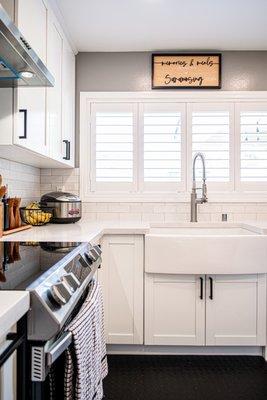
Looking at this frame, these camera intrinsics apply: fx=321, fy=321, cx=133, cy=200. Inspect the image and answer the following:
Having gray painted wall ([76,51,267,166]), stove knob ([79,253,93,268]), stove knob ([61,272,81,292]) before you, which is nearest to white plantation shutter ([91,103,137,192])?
gray painted wall ([76,51,267,166])

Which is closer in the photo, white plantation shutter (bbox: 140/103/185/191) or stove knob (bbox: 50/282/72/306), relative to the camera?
stove knob (bbox: 50/282/72/306)

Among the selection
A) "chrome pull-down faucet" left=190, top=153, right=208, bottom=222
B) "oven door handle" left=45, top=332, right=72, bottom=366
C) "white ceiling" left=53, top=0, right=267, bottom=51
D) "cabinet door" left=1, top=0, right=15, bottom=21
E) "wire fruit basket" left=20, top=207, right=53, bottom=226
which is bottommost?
"oven door handle" left=45, top=332, right=72, bottom=366

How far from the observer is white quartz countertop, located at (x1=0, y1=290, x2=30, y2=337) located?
1.96 feet

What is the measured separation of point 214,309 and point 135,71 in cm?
201

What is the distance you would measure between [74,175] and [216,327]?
5.39 feet

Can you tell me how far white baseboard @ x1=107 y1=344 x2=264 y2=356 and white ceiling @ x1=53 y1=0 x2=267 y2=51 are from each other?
89.2 inches

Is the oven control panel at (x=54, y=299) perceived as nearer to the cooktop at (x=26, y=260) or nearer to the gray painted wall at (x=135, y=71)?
the cooktop at (x=26, y=260)

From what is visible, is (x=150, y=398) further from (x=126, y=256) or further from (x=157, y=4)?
(x=157, y=4)

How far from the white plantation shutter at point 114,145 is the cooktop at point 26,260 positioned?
144 centimetres

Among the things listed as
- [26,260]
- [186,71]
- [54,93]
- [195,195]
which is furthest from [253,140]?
[26,260]

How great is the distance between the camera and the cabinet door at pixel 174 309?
82.3 inches

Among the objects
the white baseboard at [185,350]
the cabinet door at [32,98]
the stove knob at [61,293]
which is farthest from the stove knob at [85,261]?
the white baseboard at [185,350]

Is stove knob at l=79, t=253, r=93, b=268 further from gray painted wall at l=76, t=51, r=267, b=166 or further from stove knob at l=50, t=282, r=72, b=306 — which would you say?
gray painted wall at l=76, t=51, r=267, b=166

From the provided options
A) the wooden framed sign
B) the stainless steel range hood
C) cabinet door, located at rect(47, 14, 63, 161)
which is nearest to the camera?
the stainless steel range hood
